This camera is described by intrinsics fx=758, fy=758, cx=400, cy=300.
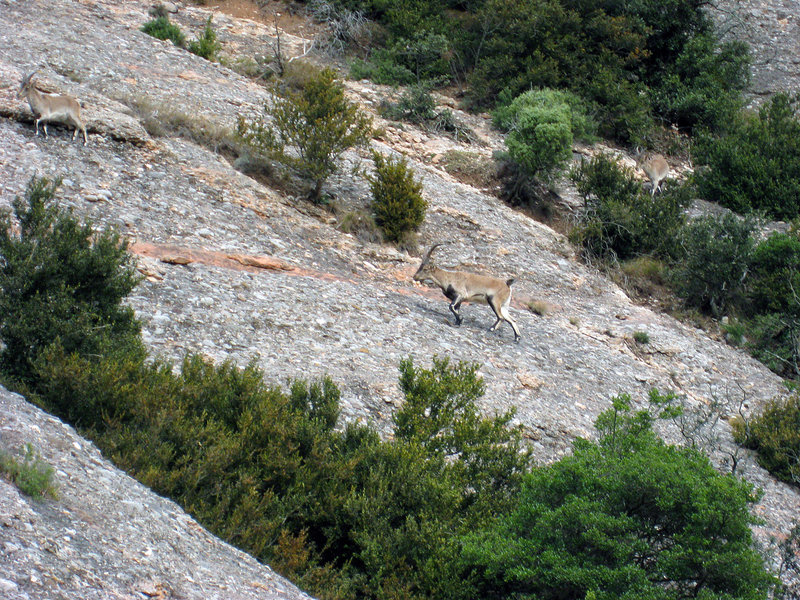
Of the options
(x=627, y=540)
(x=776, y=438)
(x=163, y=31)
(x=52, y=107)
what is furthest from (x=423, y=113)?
(x=627, y=540)

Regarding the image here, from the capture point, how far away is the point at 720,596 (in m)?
5.64

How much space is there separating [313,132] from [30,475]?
1124 centimetres

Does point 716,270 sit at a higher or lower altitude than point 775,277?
lower

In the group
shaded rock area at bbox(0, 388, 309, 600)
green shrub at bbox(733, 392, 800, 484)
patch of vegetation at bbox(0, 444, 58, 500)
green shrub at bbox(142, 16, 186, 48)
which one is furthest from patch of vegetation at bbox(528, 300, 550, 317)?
green shrub at bbox(142, 16, 186, 48)

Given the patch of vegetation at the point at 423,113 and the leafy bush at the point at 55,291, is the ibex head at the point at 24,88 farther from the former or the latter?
the patch of vegetation at the point at 423,113

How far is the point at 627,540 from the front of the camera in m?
5.91

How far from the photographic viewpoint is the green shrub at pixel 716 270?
17.3 m

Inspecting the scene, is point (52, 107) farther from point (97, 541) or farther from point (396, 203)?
point (97, 541)

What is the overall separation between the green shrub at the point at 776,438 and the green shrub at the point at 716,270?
5.05 meters

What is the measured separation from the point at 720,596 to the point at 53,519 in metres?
4.71

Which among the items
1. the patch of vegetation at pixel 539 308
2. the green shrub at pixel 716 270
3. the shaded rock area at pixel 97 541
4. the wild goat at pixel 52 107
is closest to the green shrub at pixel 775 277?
the green shrub at pixel 716 270

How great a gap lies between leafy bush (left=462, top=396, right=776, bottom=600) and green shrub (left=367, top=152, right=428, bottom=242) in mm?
9121

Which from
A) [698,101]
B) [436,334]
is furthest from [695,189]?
[436,334]

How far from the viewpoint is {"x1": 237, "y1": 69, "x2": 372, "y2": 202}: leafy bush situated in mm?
14906
